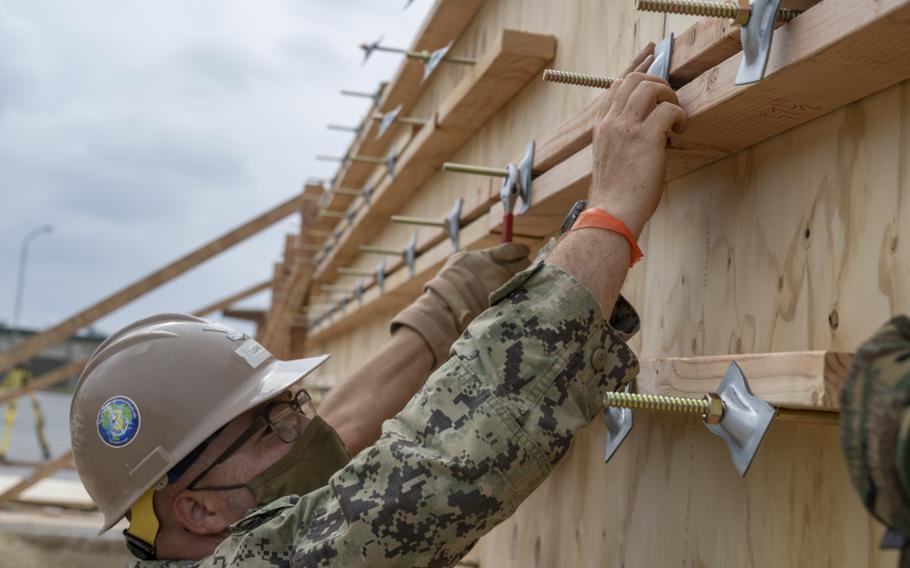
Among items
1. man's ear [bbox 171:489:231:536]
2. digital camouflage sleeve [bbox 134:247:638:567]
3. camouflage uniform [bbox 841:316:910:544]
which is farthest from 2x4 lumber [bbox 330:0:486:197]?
camouflage uniform [bbox 841:316:910:544]

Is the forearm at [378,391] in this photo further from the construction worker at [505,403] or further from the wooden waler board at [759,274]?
the construction worker at [505,403]

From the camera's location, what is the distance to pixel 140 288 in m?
10.5

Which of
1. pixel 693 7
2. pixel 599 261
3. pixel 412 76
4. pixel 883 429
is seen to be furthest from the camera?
pixel 412 76

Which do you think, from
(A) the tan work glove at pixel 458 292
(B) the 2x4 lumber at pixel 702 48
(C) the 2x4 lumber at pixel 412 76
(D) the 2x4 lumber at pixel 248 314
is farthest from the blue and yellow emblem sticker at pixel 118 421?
(D) the 2x4 lumber at pixel 248 314

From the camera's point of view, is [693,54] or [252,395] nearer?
[693,54]

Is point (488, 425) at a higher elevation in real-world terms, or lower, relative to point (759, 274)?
lower

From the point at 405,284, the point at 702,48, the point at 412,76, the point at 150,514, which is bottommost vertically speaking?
the point at 150,514

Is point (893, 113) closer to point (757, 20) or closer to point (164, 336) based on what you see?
point (757, 20)

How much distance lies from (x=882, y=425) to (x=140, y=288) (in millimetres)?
10205

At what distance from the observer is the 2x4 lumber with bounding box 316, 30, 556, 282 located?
3305mm

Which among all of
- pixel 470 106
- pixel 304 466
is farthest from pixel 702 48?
pixel 470 106

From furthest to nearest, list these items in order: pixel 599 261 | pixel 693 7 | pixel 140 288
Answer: pixel 140 288
pixel 599 261
pixel 693 7

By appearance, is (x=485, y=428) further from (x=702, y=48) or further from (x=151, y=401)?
(x=151, y=401)

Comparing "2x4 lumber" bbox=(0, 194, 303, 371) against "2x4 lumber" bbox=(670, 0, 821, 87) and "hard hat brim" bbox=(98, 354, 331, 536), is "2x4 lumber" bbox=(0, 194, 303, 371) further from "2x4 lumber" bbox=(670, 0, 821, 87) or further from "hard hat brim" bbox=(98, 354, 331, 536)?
"2x4 lumber" bbox=(670, 0, 821, 87)
